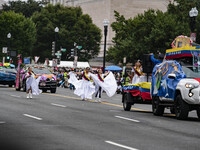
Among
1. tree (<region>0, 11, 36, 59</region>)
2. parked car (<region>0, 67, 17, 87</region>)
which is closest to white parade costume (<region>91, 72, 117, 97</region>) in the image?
parked car (<region>0, 67, 17, 87</region>)

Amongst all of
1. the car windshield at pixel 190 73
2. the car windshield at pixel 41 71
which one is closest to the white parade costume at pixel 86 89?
the car windshield at pixel 41 71

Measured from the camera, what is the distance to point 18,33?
318 ft

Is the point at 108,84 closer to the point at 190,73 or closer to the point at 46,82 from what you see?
the point at 46,82

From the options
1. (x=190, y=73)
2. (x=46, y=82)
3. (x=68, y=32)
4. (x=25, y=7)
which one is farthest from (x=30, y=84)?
(x=25, y=7)

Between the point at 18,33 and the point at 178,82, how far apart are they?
8098 cm

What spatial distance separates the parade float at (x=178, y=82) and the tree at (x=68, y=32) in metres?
73.5

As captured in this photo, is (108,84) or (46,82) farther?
(46,82)

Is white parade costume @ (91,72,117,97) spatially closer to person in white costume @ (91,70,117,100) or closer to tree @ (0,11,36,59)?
person in white costume @ (91,70,117,100)

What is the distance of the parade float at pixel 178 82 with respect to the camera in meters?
17.3

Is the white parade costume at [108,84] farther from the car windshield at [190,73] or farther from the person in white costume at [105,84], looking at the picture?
the car windshield at [190,73]

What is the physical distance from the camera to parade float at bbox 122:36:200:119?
17.3m

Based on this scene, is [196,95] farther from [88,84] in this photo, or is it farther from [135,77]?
[88,84]

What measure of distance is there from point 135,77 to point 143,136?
41.6 ft

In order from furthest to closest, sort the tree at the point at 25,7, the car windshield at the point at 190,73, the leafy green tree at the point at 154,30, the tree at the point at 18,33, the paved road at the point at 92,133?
the tree at the point at 25,7 → the tree at the point at 18,33 → the leafy green tree at the point at 154,30 → the car windshield at the point at 190,73 → the paved road at the point at 92,133
